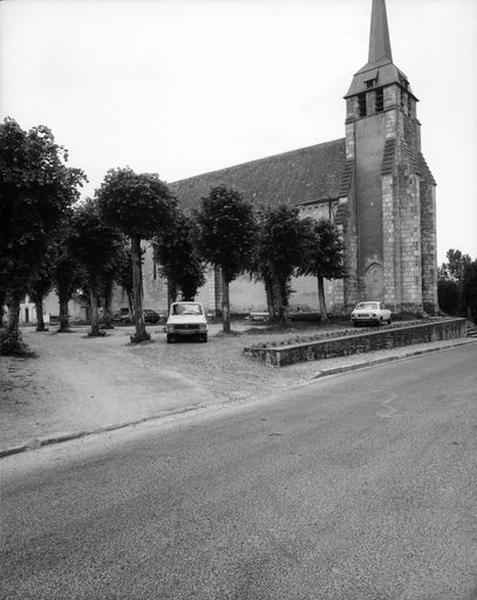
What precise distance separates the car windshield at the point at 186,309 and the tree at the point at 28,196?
26.8 feet

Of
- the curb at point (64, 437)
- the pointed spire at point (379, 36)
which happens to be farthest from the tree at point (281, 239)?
the pointed spire at point (379, 36)

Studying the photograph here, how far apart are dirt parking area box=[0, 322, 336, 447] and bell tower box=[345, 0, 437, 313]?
72.8ft

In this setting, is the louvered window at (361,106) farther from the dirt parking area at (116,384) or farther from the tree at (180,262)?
the dirt parking area at (116,384)

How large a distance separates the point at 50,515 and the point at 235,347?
43.2ft

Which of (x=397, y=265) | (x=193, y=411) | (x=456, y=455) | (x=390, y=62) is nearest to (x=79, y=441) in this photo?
(x=193, y=411)

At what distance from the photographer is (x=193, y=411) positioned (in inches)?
325

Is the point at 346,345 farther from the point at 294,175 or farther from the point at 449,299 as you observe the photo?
the point at 449,299

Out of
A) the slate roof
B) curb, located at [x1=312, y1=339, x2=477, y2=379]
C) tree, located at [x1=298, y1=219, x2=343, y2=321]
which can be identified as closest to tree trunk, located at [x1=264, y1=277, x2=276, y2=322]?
tree, located at [x1=298, y1=219, x2=343, y2=321]

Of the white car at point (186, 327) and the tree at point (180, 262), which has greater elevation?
the tree at point (180, 262)

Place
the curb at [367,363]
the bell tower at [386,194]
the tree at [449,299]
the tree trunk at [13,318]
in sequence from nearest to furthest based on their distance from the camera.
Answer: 1. the curb at [367,363]
2. the tree trunk at [13,318]
3. the bell tower at [386,194]
4. the tree at [449,299]

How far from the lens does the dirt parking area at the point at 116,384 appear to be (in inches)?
296

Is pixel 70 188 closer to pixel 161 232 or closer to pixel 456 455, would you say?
pixel 161 232

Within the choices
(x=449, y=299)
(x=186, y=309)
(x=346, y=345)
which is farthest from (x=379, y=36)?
(x=346, y=345)

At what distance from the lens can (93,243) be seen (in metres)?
23.8
